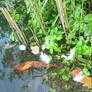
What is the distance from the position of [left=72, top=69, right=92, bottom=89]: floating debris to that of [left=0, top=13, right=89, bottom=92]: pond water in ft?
0.13

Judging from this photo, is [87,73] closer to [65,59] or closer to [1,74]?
[65,59]

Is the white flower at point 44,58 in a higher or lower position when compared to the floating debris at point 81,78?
higher

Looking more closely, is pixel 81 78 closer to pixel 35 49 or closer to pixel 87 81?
pixel 87 81

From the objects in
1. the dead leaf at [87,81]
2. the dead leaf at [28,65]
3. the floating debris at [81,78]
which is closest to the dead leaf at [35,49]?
the dead leaf at [28,65]

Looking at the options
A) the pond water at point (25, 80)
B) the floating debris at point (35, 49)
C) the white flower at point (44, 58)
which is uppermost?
the floating debris at point (35, 49)

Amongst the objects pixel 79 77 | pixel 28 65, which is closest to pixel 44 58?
pixel 28 65

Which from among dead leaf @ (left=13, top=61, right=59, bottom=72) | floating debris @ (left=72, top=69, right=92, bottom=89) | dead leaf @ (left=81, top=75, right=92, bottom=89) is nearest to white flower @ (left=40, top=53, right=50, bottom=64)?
dead leaf @ (left=13, top=61, right=59, bottom=72)

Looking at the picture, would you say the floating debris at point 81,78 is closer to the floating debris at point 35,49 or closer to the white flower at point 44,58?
the white flower at point 44,58

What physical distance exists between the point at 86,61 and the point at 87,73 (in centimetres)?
17

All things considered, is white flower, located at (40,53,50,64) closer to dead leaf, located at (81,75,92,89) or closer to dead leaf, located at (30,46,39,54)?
dead leaf, located at (30,46,39,54)

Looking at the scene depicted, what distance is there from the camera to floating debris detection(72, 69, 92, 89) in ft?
4.21

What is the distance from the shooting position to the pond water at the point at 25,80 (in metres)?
1.30

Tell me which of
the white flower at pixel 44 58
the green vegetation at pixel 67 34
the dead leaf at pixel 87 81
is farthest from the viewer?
the white flower at pixel 44 58

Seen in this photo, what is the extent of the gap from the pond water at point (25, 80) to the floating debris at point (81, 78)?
0.13 feet
